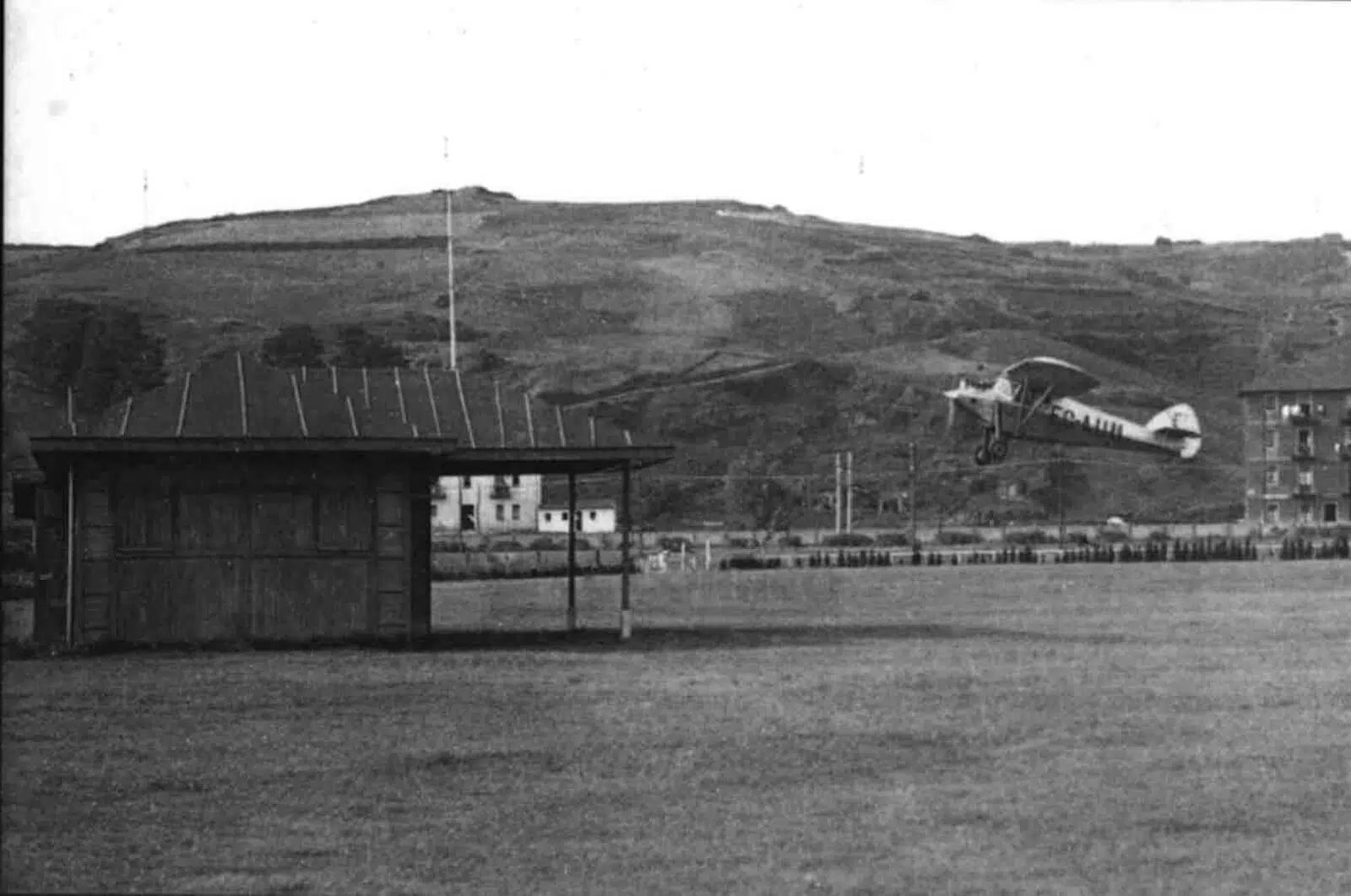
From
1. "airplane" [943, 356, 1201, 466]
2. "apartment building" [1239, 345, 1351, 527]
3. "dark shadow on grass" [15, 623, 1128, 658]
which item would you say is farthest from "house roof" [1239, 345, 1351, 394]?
"dark shadow on grass" [15, 623, 1128, 658]

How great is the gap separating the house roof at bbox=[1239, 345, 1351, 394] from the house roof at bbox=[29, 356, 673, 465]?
70.7 m

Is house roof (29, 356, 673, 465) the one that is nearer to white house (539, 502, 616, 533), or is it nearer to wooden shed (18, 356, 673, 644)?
wooden shed (18, 356, 673, 644)

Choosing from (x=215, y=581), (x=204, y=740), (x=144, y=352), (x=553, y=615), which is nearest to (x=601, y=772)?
(x=204, y=740)

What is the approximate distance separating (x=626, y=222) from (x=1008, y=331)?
2721cm

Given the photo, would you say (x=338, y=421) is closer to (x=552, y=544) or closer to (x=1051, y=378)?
(x=552, y=544)

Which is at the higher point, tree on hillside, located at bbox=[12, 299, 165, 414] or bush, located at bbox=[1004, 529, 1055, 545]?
tree on hillside, located at bbox=[12, 299, 165, 414]

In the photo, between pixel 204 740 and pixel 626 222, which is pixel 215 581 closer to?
pixel 204 740

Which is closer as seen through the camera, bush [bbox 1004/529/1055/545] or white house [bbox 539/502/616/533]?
bush [bbox 1004/529/1055/545]

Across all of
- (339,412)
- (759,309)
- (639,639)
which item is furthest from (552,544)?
(759,309)

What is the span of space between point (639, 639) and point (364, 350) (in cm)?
7994

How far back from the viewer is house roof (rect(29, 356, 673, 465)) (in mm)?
21172

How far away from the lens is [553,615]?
3075 cm

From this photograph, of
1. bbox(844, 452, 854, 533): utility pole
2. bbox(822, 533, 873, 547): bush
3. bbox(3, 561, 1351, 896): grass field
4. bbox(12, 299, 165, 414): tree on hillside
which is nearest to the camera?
bbox(3, 561, 1351, 896): grass field

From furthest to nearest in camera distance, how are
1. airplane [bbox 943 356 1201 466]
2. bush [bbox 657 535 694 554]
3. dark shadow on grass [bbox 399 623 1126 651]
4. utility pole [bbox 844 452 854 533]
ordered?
utility pole [bbox 844 452 854 533]
airplane [bbox 943 356 1201 466]
bush [bbox 657 535 694 554]
dark shadow on grass [bbox 399 623 1126 651]
